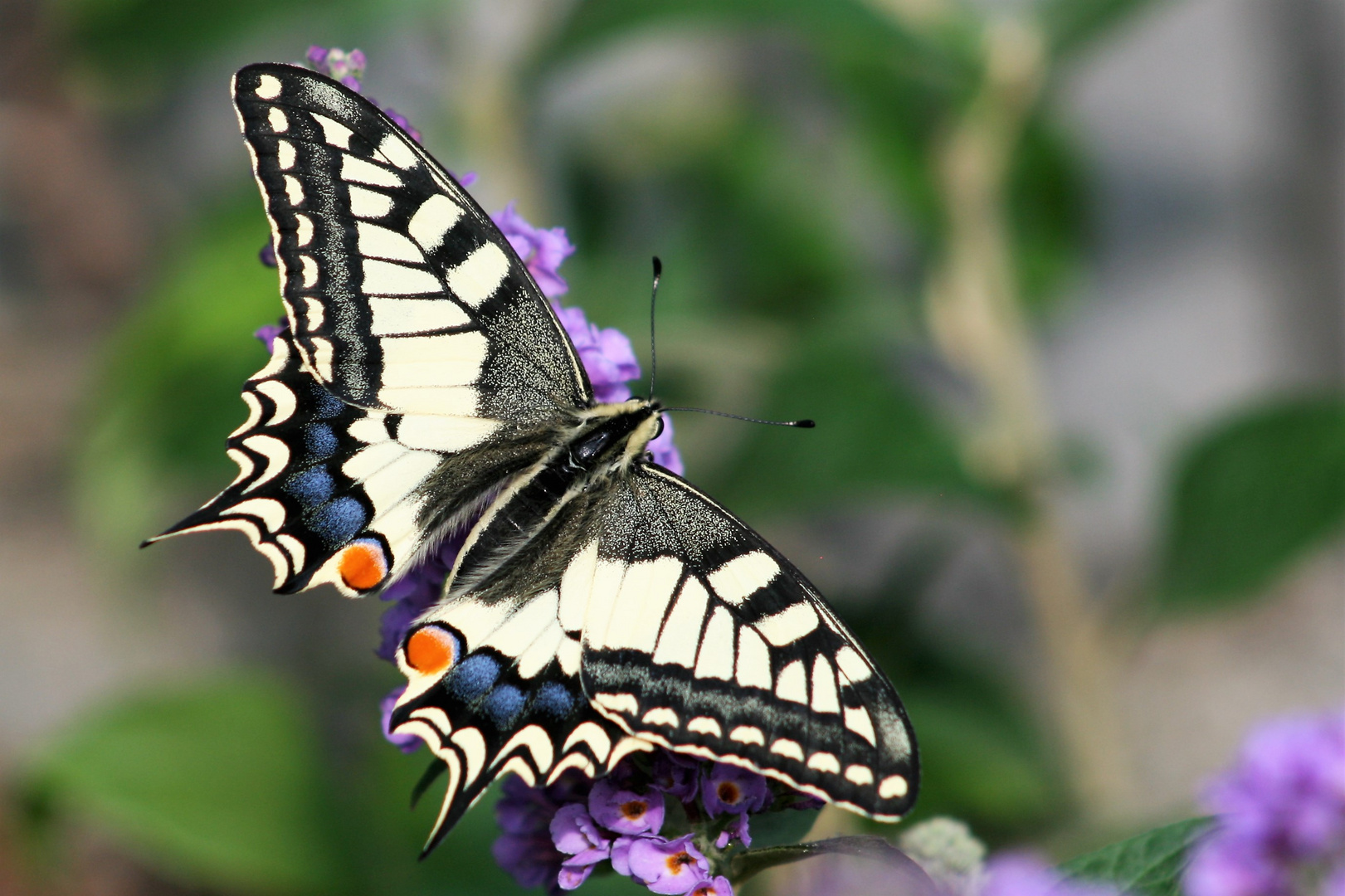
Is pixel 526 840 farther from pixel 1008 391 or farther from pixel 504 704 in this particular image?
pixel 1008 391

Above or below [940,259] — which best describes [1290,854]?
below

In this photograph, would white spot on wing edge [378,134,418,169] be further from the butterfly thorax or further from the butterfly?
the butterfly thorax

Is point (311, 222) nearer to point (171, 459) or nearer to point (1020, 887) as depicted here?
point (1020, 887)

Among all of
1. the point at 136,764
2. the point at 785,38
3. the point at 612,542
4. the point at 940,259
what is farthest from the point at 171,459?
the point at 785,38

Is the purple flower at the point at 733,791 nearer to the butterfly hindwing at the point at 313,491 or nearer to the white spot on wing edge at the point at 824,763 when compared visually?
the white spot on wing edge at the point at 824,763

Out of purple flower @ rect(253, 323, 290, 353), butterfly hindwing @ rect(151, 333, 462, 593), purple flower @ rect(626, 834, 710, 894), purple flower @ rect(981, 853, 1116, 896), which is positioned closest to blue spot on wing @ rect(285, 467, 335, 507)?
butterfly hindwing @ rect(151, 333, 462, 593)

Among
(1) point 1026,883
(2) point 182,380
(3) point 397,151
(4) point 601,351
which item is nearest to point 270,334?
(3) point 397,151
